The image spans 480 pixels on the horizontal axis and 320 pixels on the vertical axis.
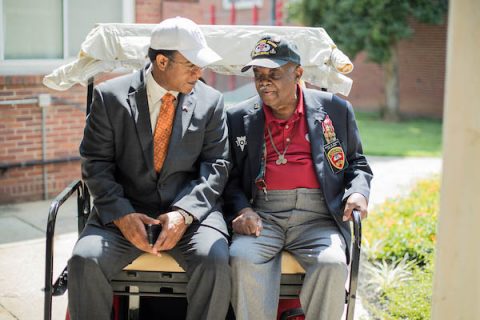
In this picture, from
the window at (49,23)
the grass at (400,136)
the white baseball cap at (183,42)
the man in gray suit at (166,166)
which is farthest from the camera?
the grass at (400,136)

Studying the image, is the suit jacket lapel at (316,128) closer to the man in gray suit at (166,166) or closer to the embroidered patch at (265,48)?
the embroidered patch at (265,48)

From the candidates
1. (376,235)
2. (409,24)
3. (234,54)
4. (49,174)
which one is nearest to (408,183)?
(376,235)

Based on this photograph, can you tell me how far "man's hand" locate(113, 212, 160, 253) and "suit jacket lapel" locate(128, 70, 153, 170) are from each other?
12.1 inches

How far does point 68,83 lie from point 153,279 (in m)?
1.45

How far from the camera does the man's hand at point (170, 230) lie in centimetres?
361

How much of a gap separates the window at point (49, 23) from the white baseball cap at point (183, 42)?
186 inches

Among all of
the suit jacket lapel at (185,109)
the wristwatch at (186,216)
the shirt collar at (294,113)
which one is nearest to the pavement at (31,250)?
the wristwatch at (186,216)

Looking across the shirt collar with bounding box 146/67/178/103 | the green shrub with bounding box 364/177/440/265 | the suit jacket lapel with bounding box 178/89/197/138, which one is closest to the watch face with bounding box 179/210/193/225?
the suit jacket lapel with bounding box 178/89/197/138

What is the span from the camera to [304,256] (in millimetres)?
3730

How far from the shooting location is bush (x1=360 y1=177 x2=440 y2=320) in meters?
5.10

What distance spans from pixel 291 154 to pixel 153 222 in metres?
0.91

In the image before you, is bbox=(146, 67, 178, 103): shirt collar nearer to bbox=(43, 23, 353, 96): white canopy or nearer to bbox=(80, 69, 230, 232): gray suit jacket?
bbox=(80, 69, 230, 232): gray suit jacket

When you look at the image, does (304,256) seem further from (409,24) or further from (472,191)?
(409,24)

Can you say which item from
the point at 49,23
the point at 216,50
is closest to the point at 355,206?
the point at 216,50
